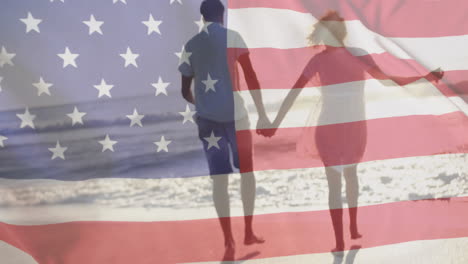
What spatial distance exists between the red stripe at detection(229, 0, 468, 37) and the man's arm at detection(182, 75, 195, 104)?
40 centimetres

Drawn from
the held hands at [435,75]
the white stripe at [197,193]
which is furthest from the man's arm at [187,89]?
the held hands at [435,75]

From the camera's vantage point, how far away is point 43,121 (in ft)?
6.00

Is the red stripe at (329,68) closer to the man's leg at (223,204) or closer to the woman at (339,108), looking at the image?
the woman at (339,108)

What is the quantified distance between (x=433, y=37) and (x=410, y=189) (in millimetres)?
573

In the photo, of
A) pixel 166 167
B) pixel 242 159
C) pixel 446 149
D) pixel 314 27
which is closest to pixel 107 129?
pixel 166 167

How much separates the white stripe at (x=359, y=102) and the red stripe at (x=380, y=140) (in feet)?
0.08

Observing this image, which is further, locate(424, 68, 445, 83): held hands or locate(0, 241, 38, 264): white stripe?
locate(424, 68, 445, 83): held hands

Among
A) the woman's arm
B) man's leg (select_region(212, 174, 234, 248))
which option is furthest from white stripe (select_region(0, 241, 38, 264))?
the woman's arm

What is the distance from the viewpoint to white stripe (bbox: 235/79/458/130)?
77.4 inches

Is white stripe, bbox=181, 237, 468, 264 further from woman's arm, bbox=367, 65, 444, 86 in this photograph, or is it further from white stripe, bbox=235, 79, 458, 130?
woman's arm, bbox=367, 65, 444, 86

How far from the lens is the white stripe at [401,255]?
1975mm

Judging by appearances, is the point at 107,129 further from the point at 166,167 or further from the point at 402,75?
the point at 402,75

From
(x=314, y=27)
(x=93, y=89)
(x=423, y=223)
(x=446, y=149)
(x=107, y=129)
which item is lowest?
(x=423, y=223)

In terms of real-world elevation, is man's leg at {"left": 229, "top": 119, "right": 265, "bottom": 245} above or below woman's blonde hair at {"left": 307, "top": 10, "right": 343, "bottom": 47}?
below
